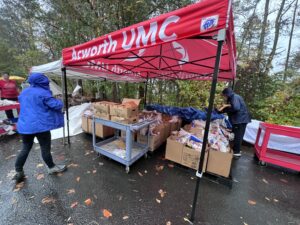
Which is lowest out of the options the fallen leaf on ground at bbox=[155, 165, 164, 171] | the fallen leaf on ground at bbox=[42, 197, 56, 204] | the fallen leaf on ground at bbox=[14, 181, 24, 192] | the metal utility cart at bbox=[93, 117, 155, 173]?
the fallen leaf on ground at bbox=[14, 181, 24, 192]

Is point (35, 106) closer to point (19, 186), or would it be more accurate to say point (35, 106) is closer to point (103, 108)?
point (103, 108)

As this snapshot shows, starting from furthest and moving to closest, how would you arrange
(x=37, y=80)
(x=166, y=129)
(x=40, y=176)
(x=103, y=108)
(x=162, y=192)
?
(x=166, y=129), (x=103, y=108), (x=40, y=176), (x=162, y=192), (x=37, y=80)

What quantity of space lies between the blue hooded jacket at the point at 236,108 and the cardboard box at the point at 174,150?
4.98 ft

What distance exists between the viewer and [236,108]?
132 inches

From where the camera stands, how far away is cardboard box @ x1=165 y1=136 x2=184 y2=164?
3.07m

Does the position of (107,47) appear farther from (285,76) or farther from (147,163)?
(285,76)

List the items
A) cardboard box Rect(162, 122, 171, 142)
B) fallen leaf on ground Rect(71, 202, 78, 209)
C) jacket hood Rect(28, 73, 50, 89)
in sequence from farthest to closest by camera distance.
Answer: cardboard box Rect(162, 122, 171, 142) < jacket hood Rect(28, 73, 50, 89) < fallen leaf on ground Rect(71, 202, 78, 209)

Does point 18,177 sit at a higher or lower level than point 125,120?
lower

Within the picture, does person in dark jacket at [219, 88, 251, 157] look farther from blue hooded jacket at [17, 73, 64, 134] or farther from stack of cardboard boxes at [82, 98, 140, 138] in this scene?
blue hooded jacket at [17, 73, 64, 134]

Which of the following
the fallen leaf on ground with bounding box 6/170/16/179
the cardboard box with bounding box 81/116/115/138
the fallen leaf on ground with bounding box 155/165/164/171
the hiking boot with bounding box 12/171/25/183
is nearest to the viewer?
the hiking boot with bounding box 12/171/25/183

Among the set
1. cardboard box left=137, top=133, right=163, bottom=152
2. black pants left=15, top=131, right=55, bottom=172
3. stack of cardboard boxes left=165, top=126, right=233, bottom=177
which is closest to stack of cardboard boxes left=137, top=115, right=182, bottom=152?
cardboard box left=137, top=133, right=163, bottom=152

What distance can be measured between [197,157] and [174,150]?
497mm

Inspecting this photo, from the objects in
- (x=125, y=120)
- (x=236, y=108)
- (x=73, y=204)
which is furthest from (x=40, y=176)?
(x=236, y=108)

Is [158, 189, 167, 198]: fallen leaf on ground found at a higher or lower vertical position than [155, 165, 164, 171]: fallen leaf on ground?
lower
